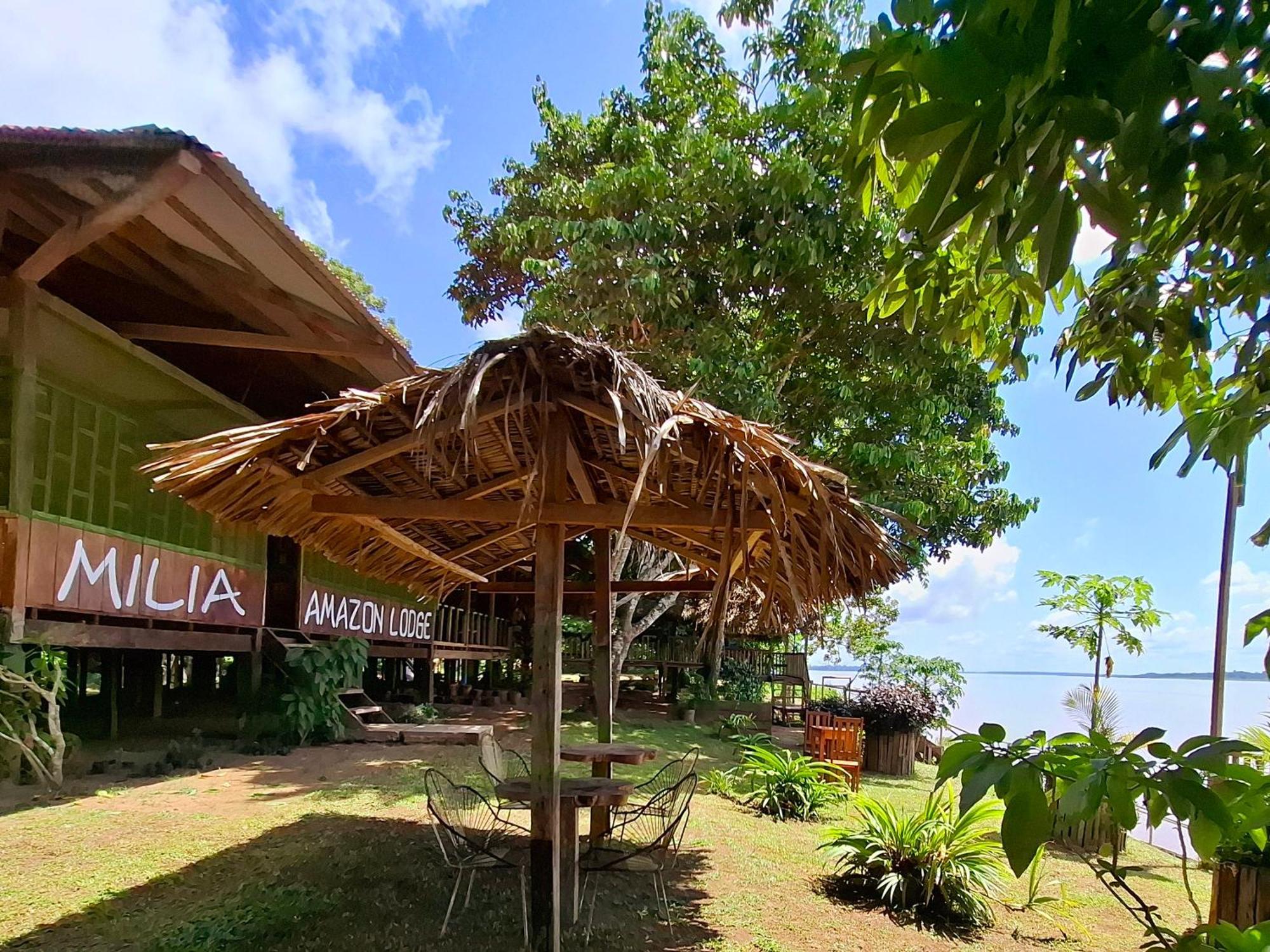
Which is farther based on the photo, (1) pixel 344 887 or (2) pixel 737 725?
(2) pixel 737 725

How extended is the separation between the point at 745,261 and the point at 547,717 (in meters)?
7.35

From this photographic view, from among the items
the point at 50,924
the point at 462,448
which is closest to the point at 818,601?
the point at 462,448

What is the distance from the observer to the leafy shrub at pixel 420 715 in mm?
12664

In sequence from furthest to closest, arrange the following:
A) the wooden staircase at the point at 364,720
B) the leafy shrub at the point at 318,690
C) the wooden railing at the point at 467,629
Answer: the wooden railing at the point at 467,629, the wooden staircase at the point at 364,720, the leafy shrub at the point at 318,690

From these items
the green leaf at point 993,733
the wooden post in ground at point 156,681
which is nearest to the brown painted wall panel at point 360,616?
the wooden post in ground at point 156,681

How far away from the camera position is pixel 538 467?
14.0 ft

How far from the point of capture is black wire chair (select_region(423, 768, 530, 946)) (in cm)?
432

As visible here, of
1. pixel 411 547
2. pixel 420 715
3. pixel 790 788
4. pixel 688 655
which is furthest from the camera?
pixel 688 655

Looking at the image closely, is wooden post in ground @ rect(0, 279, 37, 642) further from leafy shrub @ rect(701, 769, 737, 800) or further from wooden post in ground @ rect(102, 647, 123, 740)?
leafy shrub @ rect(701, 769, 737, 800)

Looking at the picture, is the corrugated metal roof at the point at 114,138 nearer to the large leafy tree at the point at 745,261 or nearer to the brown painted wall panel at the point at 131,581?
the brown painted wall panel at the point at 131,581

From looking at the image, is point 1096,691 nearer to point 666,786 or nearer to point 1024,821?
point 666,786

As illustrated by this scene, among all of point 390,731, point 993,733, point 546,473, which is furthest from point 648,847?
point 390,731

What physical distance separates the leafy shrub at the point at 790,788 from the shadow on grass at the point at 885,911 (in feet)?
7.33

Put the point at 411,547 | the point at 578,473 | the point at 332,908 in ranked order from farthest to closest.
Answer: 1. the point at 411,547
2. the point at 578,473
3. the point at 332,908
